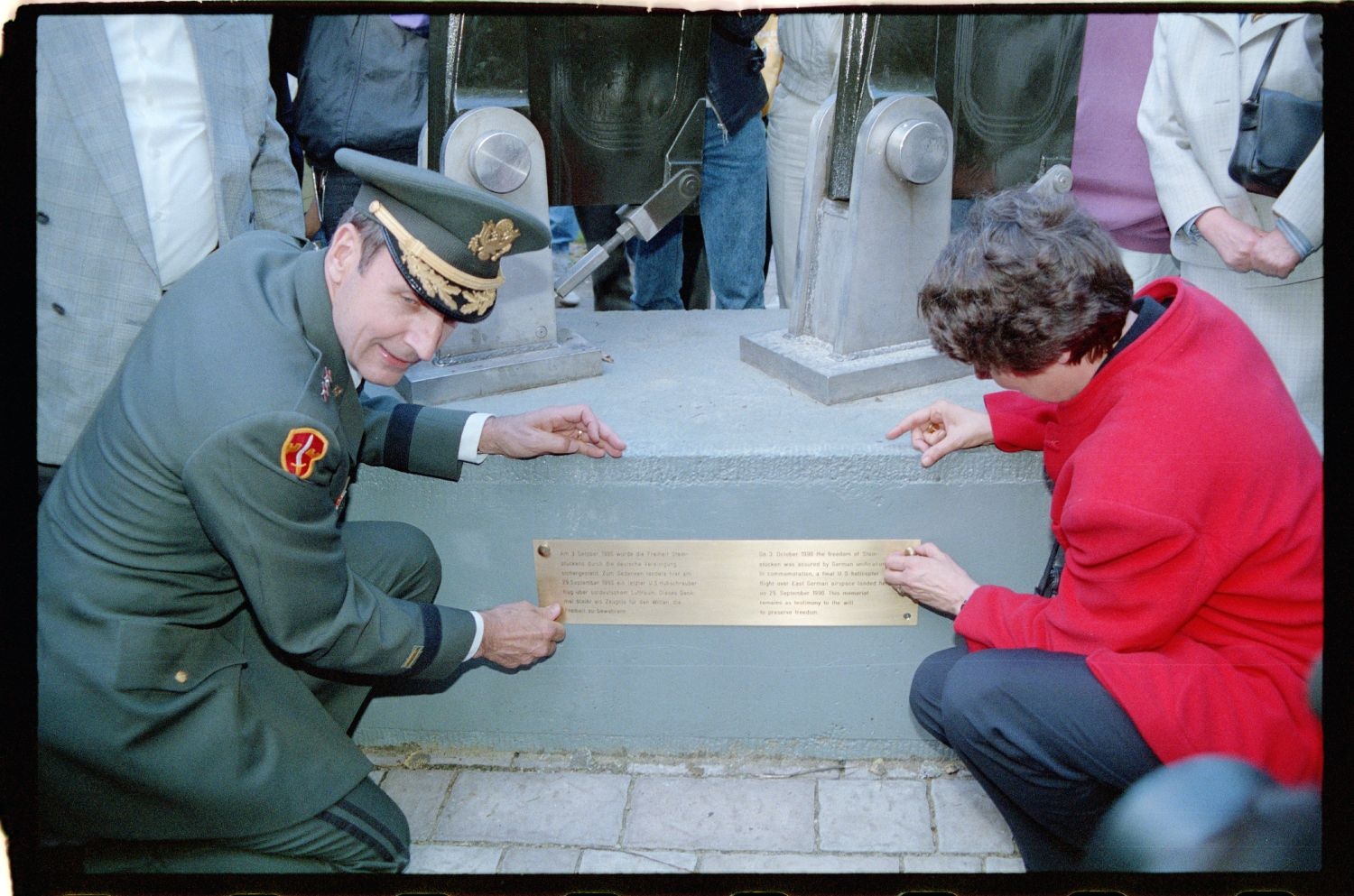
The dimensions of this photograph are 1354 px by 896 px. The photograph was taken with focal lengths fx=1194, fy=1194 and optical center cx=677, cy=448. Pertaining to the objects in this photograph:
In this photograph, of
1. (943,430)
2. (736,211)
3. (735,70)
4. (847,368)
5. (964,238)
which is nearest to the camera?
(964,238)

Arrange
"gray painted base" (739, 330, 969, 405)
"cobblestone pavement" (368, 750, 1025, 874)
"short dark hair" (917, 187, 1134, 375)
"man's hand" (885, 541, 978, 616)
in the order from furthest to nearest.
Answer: "gray painted base" (739, 330, 969, 405), "cobblestone pavement" (368, 750, 1025, 874), "man's hand" (885, 541, 978, 616), "short dark hair" (917, 187, 1134, 375)

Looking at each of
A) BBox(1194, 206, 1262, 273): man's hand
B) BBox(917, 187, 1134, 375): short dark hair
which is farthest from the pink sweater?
BBox(917, 187, 1134, 375): short dark hair

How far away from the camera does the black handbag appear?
193 centimetres

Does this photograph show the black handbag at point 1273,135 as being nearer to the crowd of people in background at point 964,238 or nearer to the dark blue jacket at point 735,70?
the crowd of people in background at point 964,238

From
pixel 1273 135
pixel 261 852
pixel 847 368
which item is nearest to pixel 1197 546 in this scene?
pixel 1273 135

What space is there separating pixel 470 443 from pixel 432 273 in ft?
1.70

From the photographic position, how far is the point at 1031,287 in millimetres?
1924

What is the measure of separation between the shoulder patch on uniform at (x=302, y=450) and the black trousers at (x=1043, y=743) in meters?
1.16

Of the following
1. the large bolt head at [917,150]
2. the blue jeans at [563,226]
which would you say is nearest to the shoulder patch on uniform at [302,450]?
the large bolt head at [917,150]

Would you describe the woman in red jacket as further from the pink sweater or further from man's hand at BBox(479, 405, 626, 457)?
man's hand at BBox(479, 405, 626, 457)

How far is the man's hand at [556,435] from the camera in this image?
90.7 inches

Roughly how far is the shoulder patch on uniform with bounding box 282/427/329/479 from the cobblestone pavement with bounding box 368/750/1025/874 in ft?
2.86

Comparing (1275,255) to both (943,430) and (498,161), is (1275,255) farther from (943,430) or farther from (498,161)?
(498,161)

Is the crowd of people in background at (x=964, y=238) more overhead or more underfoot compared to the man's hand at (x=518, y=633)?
more overhead
